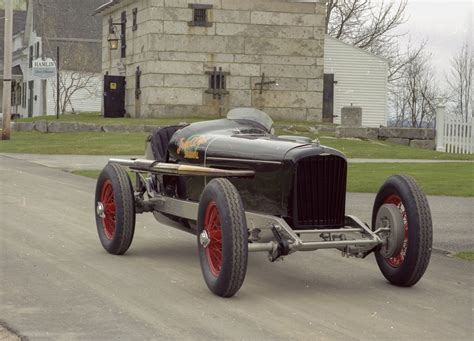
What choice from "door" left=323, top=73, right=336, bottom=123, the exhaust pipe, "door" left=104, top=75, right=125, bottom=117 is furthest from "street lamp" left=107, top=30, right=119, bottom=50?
the exhaust pipe

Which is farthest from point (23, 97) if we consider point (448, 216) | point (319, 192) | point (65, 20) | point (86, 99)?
point (319, 192)

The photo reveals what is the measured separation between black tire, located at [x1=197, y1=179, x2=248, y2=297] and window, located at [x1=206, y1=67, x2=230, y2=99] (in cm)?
2938

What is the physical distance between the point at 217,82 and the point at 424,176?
61.7ft

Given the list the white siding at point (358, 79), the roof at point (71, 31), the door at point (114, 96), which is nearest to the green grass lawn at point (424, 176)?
the door at point (114, 96)

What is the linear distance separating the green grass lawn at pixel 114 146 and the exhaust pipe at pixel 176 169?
14313 mm

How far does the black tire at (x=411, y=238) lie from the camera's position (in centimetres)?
755

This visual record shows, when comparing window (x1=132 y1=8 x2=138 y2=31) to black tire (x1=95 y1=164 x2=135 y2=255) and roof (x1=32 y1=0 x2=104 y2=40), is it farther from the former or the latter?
black tire (x1=95 y1=164 x2=135 y2=255)

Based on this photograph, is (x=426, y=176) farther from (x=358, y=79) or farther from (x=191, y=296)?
(x=358, y=79)

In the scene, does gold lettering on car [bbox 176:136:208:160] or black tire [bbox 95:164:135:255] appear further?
black tire [bbox 95:164:135:255]

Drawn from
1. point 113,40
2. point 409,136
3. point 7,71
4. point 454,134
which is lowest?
point 409,136

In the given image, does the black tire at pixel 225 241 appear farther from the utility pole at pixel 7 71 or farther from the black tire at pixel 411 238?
the utility pole at pixel 7 71

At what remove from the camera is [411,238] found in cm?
757

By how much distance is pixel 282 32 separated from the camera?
3725 centimetres

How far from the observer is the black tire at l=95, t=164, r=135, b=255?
8930 millimetres
